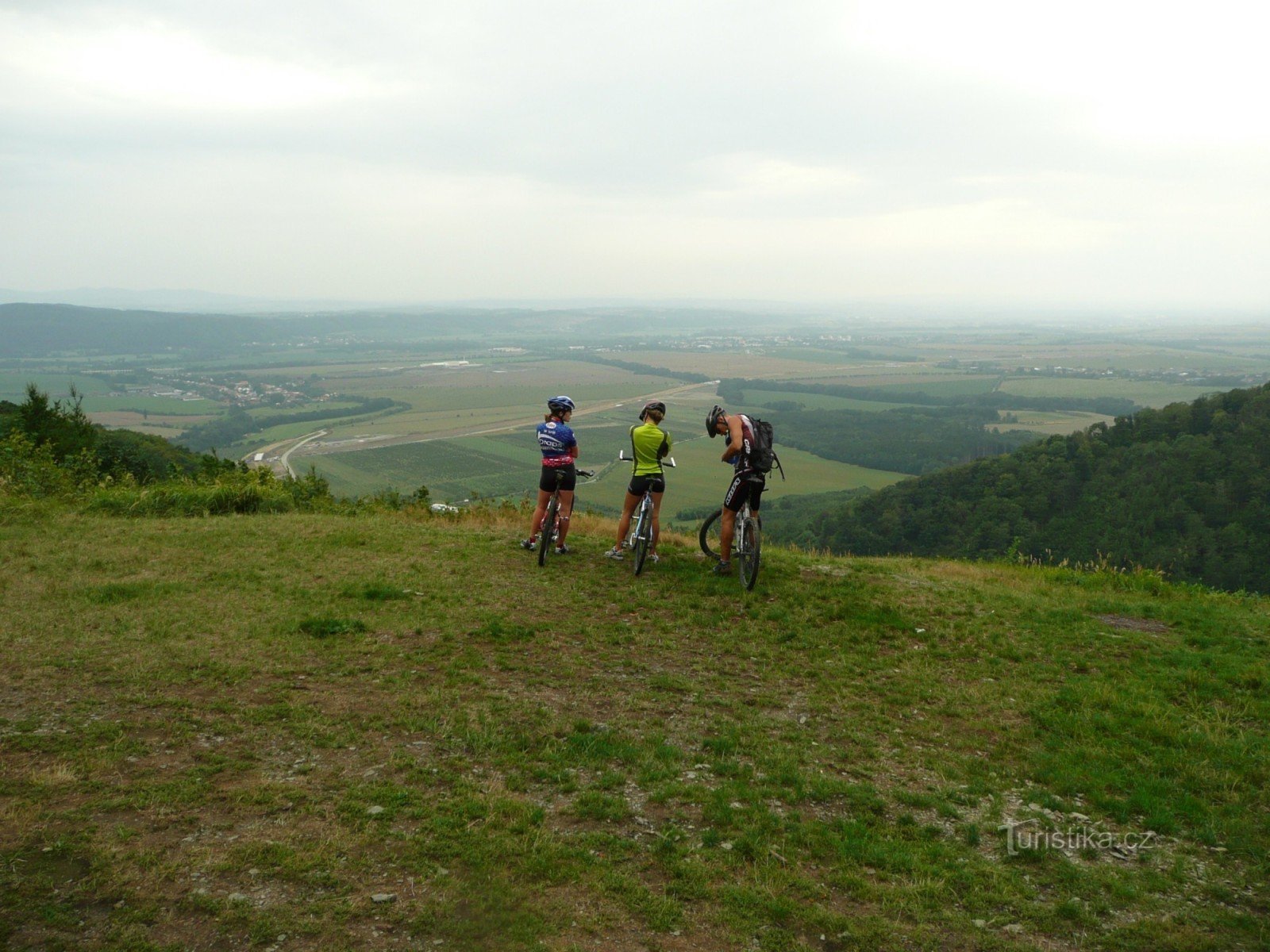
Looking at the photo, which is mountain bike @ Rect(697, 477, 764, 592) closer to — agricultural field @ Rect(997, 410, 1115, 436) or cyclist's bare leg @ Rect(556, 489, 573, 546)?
cyclist's bare leg @ Rect(556, 489, 573, 546)

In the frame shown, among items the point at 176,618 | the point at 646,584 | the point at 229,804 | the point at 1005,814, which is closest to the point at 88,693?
the point at 176,618

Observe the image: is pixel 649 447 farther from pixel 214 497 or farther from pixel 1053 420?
pixel 1053 420

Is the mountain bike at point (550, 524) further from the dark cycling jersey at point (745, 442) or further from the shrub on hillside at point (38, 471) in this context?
the shrub on hillside at point (38, 471)

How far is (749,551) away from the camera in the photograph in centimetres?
874

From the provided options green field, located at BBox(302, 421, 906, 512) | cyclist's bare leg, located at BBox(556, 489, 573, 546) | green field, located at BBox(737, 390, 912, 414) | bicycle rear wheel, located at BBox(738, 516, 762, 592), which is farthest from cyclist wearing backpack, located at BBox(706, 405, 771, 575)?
green field, located at BBox(737, 390, 912, 414)

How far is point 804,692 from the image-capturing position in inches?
247

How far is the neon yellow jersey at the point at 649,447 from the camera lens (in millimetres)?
8984

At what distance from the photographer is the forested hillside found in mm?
23109

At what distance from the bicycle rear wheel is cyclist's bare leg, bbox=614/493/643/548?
1298 mm

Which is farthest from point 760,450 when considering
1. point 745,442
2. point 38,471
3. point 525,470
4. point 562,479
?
point 525,470

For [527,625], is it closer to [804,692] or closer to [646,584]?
[646,584]

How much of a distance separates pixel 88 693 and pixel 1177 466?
31573 mm

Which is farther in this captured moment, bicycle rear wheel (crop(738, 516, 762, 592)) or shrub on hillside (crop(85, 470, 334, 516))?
shrub on hillside (crop(85, 470, 334, 516))

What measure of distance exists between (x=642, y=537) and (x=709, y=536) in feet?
3.95
